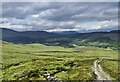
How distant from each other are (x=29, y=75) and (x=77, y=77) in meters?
39.9

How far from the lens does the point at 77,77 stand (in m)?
82.0

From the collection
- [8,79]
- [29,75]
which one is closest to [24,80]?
[29,75]

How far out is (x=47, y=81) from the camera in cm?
7394

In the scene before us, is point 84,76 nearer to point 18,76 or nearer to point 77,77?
point 77,77

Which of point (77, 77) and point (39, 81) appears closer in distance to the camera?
point (39, 81)

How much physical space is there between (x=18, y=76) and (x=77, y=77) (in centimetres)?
4878

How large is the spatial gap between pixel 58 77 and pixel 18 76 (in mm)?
33492

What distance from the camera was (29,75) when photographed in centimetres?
8500

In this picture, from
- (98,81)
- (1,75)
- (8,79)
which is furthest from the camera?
(1,75)

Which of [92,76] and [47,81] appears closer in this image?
[47,81]

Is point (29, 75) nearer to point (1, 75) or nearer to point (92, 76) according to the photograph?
point (1, 75)

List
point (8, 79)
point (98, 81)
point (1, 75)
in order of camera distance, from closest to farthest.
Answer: point (98, 81) → point (8, 79) → point (1, 75)

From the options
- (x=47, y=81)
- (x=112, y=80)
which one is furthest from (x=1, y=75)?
(x=112, y=80)

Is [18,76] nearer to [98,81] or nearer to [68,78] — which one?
[68,78]
